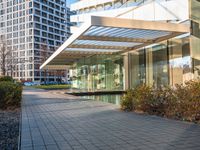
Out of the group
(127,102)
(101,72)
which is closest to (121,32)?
(127,102)

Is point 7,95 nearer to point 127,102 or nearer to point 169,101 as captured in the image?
point 127,102

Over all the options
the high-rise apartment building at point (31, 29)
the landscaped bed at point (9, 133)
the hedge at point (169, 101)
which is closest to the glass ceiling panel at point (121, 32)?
the hedge at point (169, 101)

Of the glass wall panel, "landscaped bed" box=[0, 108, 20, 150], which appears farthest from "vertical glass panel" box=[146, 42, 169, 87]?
"landscaped bed" box=[0, 108, 20, 150]

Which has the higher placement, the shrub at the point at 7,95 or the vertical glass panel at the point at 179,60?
the vertical glass panel at the point at 179,60

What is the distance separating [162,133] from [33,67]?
339 ft

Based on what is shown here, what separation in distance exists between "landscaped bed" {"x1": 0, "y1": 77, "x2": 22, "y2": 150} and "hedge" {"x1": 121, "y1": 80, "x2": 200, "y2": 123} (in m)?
4.82

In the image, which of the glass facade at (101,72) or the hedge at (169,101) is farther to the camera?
the glass facade at (101,72)

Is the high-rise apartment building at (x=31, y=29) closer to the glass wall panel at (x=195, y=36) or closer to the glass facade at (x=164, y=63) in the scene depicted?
the glass facade at (x=164, y=63)

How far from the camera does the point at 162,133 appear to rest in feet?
23.7

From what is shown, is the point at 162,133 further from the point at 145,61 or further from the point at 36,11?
the point at 36,11

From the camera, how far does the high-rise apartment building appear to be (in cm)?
10844

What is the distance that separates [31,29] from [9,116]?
103 metres

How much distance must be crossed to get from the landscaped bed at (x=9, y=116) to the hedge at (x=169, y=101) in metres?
4.82

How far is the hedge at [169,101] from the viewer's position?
8.84 metres
